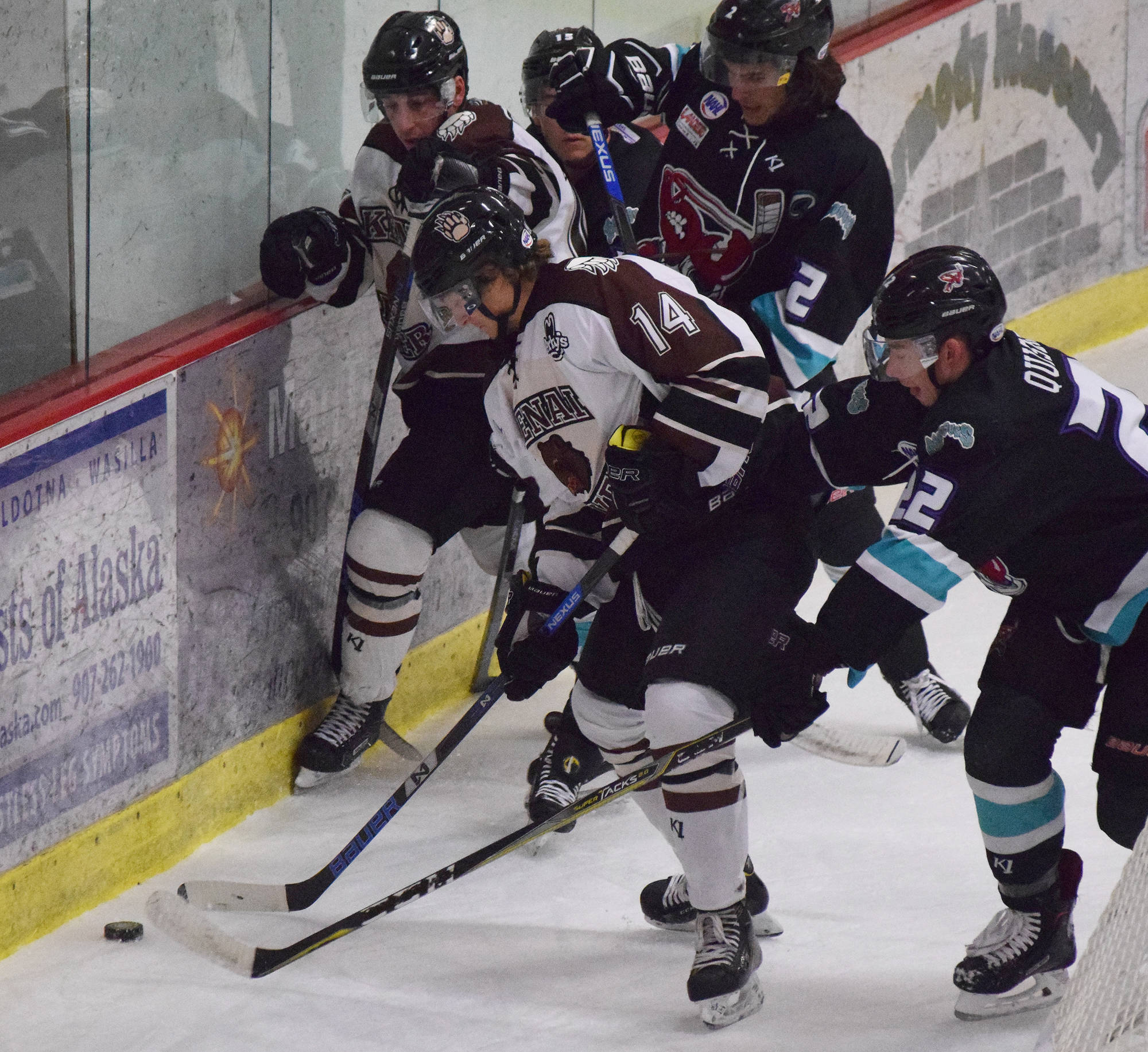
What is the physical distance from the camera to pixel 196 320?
3.61m

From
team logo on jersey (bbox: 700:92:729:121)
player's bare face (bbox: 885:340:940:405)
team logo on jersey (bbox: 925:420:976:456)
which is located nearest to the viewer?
team logo on jersey (bbox: 925:420:976:456)

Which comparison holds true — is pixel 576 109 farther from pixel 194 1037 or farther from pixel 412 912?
pixel 194 1037

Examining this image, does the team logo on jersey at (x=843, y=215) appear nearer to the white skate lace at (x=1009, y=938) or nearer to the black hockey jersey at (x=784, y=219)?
the black hockey jersey at (x=784, y=219)

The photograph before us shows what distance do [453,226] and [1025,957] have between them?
1421mm

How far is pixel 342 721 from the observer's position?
3865 mm

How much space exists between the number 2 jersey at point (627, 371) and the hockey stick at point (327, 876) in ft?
0.86

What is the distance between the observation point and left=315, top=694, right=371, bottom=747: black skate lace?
3.84 m

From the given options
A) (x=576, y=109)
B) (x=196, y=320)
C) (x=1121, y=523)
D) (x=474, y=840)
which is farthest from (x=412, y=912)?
(x=576, y=109)

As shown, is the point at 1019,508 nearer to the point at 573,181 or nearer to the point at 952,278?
the point at 952,278

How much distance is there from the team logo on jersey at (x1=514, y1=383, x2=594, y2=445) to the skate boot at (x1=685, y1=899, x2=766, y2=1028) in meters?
0.80

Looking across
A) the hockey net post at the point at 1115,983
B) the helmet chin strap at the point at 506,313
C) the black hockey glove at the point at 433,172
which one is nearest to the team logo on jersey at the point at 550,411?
the helmet chin strap at the point at 506,313

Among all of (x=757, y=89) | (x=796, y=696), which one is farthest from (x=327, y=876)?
(x=757, y=89)

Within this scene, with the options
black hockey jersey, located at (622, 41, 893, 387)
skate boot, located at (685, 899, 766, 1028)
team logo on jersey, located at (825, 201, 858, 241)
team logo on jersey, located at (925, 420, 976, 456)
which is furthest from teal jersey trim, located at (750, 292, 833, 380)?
skate boot, located at (685, 899, 766, 1028)

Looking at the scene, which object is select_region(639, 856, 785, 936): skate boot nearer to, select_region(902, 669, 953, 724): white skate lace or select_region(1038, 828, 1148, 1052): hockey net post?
select_region(902, 669, 953, 724): white skate lace
